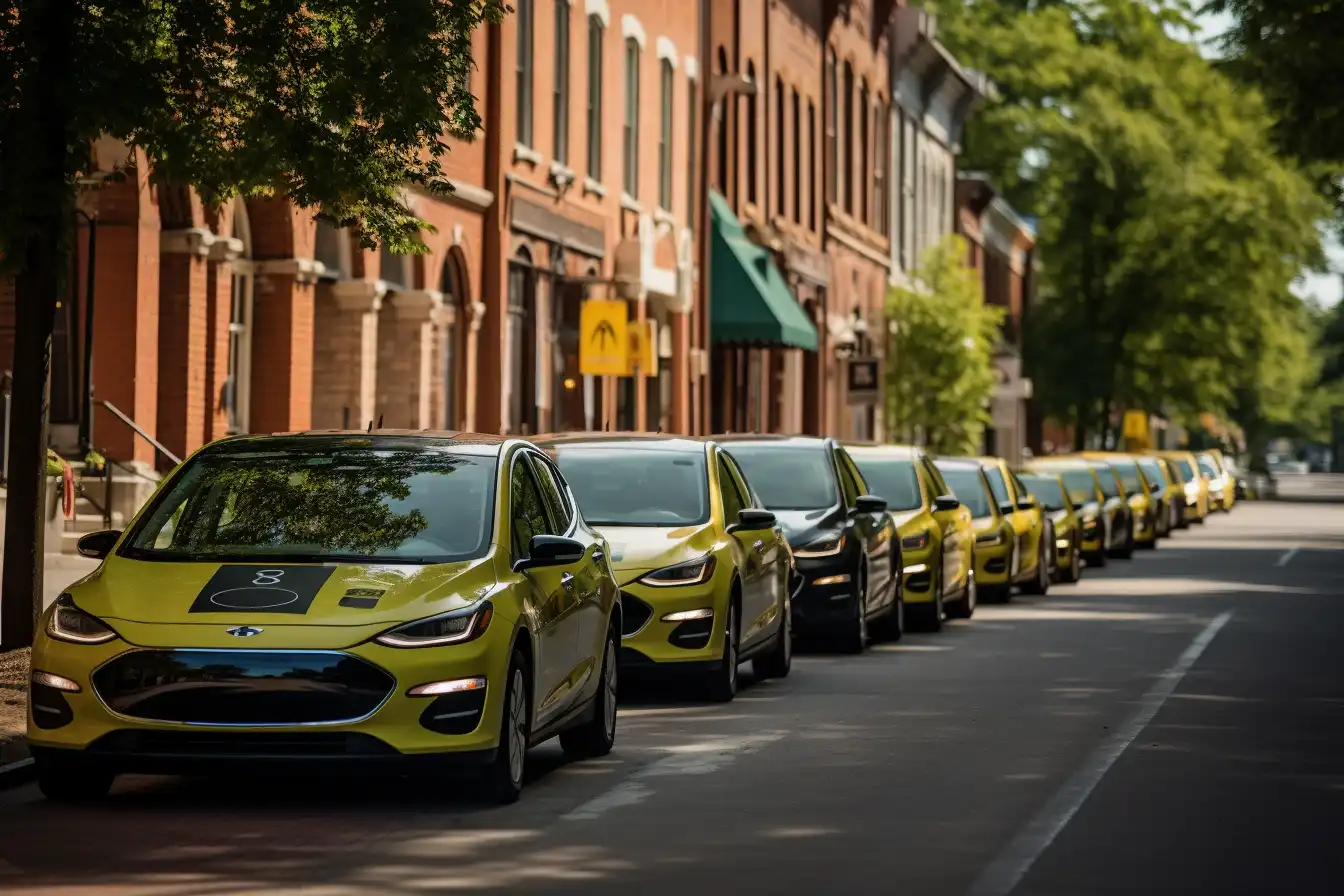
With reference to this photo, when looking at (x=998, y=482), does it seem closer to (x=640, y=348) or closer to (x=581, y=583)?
(x=640, y=348)

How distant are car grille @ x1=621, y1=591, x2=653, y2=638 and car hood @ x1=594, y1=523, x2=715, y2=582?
0.12 m

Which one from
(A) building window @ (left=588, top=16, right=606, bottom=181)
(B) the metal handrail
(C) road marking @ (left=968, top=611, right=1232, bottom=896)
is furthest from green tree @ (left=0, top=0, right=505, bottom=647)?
(A) building window @ (left=588, top=16, right=606, bottom=181)

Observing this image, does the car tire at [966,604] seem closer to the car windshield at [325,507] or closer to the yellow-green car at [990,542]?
the yellow-green car at [990,542]

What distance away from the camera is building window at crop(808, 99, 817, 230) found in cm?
5481

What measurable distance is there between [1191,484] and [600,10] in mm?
26431

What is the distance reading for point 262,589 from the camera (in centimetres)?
1097

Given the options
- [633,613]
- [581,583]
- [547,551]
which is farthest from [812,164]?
[547,551]

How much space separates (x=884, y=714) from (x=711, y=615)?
3.67 feet

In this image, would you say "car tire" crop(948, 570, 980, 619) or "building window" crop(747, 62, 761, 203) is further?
"building window" crop(747, 62, 761, 203)

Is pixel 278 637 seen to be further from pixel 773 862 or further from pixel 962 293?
pixel 962 293

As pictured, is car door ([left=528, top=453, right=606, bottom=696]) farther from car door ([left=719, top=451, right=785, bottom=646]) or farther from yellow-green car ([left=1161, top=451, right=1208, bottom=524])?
yellow-green car ([left=1161, top=451, right=1208, bottom=524])

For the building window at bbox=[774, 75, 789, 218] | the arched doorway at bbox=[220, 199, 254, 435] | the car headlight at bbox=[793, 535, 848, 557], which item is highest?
the building window at bbox=[774, 75, 789, 218]

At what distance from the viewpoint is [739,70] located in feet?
157

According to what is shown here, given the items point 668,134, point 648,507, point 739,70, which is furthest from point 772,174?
point 648,507
